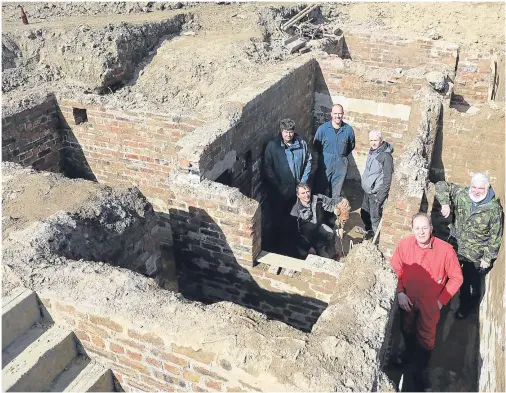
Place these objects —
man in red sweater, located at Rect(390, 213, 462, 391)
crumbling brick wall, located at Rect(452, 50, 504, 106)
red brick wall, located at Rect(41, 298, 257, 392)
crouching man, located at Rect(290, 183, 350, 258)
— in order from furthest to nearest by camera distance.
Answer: crumbling brick wall, located at Rect(452, 50, 504, 106) → crouching man, located at Rect(290, 183, 350, 258) → man in red sweater, located at Rect(390, 213, 462, 391) → red brick wall, located at Rect(41, 298, 257, 392)

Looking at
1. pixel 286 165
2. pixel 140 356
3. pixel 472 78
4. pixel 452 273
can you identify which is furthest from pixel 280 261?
pixel 472 78

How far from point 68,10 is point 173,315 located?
11.0 m

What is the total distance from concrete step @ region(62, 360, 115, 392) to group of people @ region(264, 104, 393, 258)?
315 centimetres

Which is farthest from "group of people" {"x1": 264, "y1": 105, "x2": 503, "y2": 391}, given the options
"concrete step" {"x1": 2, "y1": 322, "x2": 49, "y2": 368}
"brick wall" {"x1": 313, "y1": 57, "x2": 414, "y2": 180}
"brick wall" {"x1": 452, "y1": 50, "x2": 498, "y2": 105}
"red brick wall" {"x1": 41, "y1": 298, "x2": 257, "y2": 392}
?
"brick wall" {"x1": 452, "y1": 50, "x2": 498, "y2": 105}

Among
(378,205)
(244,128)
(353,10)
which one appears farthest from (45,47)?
(353,10)

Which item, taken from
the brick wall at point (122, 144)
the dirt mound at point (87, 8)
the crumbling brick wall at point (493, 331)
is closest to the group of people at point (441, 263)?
the crumbling brick wall at point (493, 331)

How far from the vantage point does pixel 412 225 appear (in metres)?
4.18

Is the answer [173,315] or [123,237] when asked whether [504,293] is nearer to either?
[173,315]

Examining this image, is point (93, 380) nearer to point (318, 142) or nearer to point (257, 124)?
point (257, 124)

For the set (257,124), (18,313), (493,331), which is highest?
(18,313)

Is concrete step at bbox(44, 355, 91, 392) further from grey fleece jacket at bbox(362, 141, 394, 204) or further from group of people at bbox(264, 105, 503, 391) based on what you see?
grey fleece jacket at bbox(362, 141, 394, 204)

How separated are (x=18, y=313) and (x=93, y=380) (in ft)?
2.38

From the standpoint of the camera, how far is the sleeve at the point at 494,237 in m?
4.75

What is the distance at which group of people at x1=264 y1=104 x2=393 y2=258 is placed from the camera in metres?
6.04
